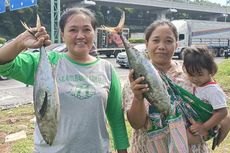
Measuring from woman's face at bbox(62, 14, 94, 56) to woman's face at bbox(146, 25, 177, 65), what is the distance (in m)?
0.47

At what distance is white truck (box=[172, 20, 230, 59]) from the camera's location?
1377 inches

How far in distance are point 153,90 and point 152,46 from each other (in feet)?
2.12

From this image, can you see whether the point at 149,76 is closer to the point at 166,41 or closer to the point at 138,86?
the point at 138,86

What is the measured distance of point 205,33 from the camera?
3819 cm

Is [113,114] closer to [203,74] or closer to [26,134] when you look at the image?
[203,74]

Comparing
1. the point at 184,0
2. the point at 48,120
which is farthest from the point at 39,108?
the point at 184,0

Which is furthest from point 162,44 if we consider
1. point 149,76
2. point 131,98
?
point 149,76

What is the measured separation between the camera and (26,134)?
6762mm

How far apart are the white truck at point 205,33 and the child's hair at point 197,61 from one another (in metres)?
31.6

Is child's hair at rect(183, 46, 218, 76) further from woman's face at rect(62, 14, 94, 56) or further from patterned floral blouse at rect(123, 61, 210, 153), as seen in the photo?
woman's face at rect(62, 14, 94, 56)

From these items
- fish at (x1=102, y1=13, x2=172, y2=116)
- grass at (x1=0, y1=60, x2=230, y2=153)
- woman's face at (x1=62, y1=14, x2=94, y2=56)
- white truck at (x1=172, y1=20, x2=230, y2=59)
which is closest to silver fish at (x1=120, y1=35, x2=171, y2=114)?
fish at (x1=102, y1=13, x2=172, y2=116)

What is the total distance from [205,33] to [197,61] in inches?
1447

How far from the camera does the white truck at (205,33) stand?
115 feet

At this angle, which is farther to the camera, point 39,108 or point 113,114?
point 113,114
